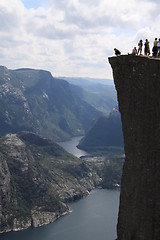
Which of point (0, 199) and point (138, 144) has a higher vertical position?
point (138, 144)

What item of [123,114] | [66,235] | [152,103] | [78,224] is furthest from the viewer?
[78,224]

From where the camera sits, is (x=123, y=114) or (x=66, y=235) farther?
(x=66, y=235)

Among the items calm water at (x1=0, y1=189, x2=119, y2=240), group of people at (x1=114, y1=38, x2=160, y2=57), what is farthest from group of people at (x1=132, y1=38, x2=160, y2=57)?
calm water at (x1=0, y1=189, x2=119, y2=240)

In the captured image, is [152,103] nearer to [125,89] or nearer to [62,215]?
[125,89]

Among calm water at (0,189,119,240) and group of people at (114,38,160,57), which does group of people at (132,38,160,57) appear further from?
calm water at (0,189,119,240)

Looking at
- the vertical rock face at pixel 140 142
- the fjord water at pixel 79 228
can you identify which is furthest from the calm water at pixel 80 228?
the vertical rock face at pixel 140 142

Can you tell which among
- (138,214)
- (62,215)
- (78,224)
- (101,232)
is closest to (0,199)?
(62,215)

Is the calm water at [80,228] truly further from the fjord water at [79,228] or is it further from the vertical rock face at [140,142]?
the vertical rock face at [140,142]

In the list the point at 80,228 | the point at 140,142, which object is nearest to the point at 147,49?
the point at 140,142
